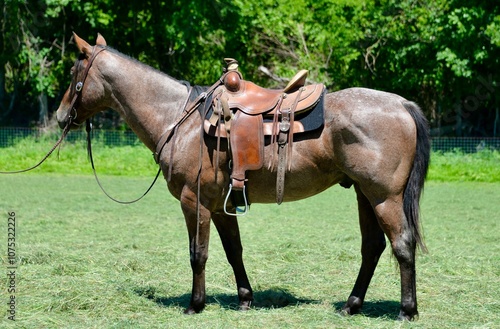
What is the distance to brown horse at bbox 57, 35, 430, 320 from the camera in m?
5.16

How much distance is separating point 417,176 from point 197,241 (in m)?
1.67

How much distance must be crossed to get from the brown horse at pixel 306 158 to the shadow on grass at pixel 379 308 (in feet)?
0.44

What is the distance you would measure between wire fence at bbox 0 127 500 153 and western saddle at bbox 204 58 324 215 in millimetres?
11989

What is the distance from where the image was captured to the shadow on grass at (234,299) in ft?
19.0

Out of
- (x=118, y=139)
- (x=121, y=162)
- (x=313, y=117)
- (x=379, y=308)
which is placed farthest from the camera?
(x=118, y=139)

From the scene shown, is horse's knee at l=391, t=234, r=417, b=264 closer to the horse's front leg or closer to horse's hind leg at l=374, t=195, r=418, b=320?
horse's hind leg at l=374, t=195, r=418, b=320

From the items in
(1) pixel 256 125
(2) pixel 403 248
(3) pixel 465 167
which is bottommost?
(2) pixel 403 248

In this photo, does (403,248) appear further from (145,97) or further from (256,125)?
(145,97)

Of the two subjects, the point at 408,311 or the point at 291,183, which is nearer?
the point at 408,311

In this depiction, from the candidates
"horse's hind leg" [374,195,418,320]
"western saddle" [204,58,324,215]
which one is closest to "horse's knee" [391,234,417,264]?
"horse's hind leg" [374,195,418,320]

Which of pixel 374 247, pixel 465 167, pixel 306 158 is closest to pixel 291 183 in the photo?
pixel 306 158

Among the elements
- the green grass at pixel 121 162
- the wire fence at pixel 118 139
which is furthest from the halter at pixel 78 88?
the wire fence at pixel 118 139

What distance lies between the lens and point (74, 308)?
5.42 m

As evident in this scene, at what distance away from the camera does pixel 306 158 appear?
536 cm
